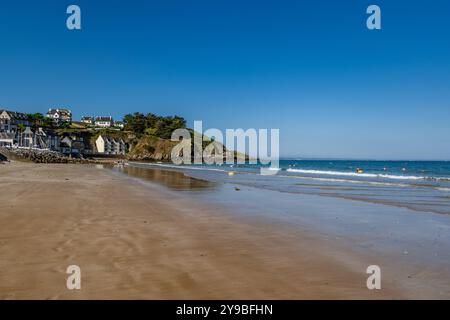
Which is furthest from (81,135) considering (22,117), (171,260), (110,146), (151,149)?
(171,260)

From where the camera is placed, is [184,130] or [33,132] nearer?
[33,132]

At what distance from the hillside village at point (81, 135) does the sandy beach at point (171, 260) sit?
402 ft

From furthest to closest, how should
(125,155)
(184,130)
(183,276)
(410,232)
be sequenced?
(184,130) < (125,155) < (410,232) < (183,276)

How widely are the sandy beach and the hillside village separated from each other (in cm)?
12256

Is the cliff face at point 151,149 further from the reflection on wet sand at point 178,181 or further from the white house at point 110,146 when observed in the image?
the reflection on wet sand at point 178,181

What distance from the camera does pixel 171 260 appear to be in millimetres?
7047

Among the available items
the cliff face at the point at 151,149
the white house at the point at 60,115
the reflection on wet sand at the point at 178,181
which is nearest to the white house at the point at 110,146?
the cliff face at the point at 151,149

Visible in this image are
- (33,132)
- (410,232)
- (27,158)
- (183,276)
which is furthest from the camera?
(33,132)

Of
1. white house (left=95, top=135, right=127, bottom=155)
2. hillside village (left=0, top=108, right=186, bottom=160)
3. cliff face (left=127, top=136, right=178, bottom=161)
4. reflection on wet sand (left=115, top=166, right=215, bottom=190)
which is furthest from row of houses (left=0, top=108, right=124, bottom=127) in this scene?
reflection on wet sand (left=115, top=166, right=215, bottom=190)

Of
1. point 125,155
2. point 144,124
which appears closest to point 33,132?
point 125,155

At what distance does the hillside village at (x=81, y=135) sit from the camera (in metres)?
130

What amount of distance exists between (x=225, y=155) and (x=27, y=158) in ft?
395

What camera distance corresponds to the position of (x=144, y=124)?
599 ft
